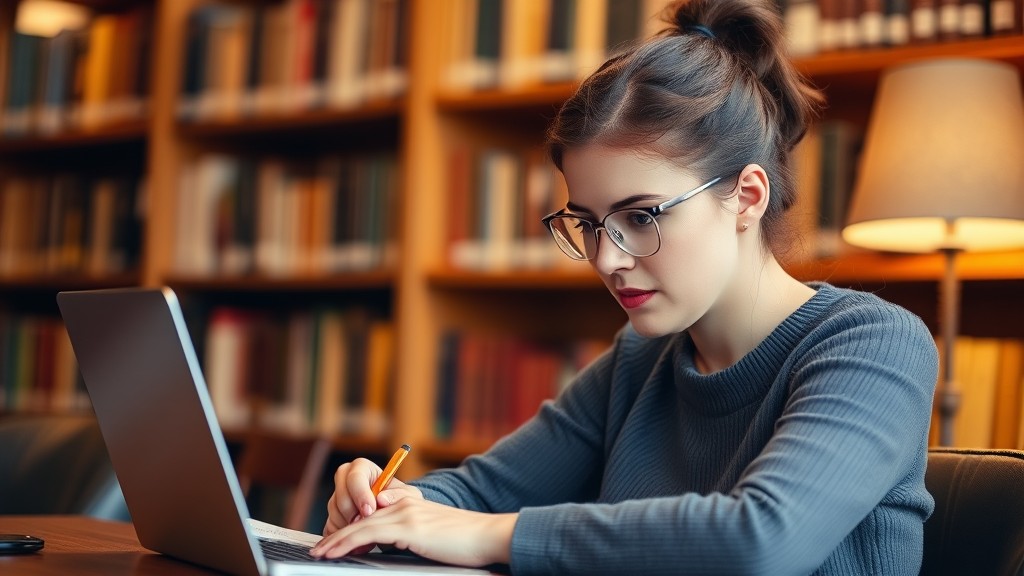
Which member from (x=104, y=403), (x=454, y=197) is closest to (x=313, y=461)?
(x=454, y=197)

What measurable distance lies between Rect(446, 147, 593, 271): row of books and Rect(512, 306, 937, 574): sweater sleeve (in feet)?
A: 4.68

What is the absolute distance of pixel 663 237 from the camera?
1.24 m

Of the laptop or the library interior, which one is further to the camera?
the library interior

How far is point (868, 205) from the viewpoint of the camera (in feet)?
5.97

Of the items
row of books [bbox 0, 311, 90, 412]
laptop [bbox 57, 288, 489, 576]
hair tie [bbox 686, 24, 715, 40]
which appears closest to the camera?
laptop [bbox 57, 288, 489, 576]

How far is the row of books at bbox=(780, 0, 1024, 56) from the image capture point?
200cm

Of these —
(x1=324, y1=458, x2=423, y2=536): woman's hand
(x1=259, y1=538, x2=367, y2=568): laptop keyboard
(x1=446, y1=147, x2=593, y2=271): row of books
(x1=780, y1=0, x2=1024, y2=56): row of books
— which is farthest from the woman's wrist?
(x1=446, y1=147, x2=593, y2=271): row of books

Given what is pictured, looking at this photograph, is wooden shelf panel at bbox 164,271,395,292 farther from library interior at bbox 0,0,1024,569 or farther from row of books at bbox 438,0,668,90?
row of books at bbox 438,0,668,90

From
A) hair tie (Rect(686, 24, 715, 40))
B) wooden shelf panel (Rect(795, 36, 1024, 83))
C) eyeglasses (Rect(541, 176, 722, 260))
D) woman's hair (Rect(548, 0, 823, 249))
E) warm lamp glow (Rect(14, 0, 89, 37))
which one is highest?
warm lamp glow (Rect(14, 0, 89, 37))

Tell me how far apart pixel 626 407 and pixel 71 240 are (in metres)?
2.50

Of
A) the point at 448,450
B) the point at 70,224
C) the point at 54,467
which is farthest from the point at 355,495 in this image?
the point at 70,224

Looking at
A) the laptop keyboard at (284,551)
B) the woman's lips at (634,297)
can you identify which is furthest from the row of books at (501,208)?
the laptop keyboard at (284,551)

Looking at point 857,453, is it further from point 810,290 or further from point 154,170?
point 154,170

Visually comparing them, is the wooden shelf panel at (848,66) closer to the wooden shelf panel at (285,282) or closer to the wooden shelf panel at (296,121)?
the wooden shelf panel at (296,121)
